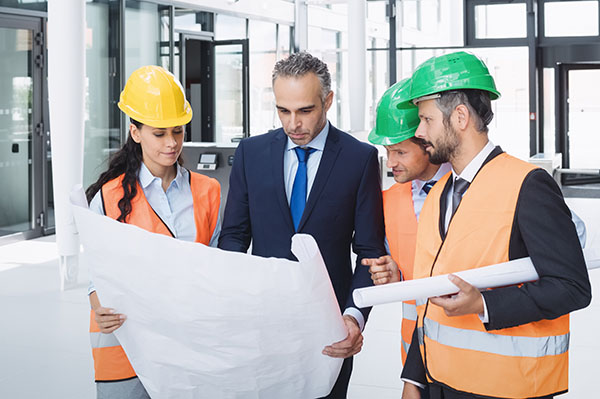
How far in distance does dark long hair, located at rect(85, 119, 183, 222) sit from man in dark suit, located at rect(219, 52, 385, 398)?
0.28 metres

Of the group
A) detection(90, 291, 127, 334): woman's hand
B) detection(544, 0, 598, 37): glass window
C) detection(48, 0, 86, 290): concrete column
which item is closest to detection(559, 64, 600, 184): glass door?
detection(544, 0, 598, 37): glass window

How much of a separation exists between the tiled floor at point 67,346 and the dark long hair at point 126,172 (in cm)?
223

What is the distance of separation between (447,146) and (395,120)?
60 centimetres

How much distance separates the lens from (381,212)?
2.23 metres

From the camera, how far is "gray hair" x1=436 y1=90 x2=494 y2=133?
180cm

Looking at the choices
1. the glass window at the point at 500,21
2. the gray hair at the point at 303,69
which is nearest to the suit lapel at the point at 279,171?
the gray hair at the point at 303,69

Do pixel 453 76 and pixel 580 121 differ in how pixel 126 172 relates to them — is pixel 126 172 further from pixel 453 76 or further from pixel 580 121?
pixel 580 121

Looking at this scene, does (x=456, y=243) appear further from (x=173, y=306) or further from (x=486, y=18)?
(x=486, y=18)

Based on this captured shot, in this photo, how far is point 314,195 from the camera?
214cm

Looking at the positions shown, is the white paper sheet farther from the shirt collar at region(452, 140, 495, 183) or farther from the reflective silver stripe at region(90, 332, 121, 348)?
the shirt collar at region(452, 140, 495, 183)

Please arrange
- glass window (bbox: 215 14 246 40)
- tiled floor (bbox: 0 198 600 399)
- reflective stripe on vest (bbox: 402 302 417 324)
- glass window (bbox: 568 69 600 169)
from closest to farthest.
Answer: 1. reflective stripe on vest (bbox: 402 302 417 324)
2. tiled floor (bbox: 0 198 600 399)
3. glass window (bbox: 215 14 246 40)
4. glass window (bbox: 568 69 600 169)

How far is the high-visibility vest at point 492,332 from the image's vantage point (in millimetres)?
1691

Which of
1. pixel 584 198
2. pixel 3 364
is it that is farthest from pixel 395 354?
pixel 584 198

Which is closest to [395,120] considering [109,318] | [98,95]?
[109,318]
